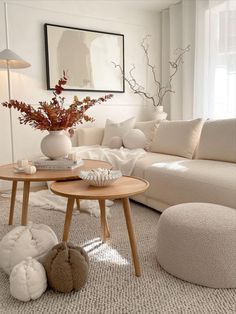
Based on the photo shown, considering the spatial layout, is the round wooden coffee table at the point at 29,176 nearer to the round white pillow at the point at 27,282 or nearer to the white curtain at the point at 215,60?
the round white pillow at the point at 27,282

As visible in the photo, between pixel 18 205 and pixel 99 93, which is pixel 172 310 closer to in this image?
pixel 18 205

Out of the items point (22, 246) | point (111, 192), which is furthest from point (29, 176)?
point (111, 192)

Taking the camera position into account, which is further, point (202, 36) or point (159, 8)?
point (159, 8)

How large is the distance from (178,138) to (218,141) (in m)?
0.53

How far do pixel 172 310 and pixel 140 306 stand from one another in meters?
0.14

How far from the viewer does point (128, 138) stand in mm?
3434

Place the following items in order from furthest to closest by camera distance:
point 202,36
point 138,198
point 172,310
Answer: point 202,36, point 138,198, point 172,310

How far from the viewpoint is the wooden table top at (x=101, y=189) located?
1430mm

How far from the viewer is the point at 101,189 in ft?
5.11

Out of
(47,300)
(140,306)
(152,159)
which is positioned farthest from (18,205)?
(140,306)

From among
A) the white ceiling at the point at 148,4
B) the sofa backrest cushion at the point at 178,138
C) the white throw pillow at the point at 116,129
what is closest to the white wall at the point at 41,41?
the white ceiling at the point at 148,4

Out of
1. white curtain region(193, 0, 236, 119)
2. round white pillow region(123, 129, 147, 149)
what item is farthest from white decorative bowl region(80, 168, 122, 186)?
white curtain region(193, 0, 236, 119)

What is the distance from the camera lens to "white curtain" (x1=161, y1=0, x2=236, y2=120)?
3443 millimetres

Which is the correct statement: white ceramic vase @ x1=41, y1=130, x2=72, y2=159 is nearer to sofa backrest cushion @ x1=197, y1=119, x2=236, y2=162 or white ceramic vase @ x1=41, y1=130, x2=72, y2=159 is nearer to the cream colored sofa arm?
sofa backrest cushion @ x1=197, y1=119, x2=236, y2=162
